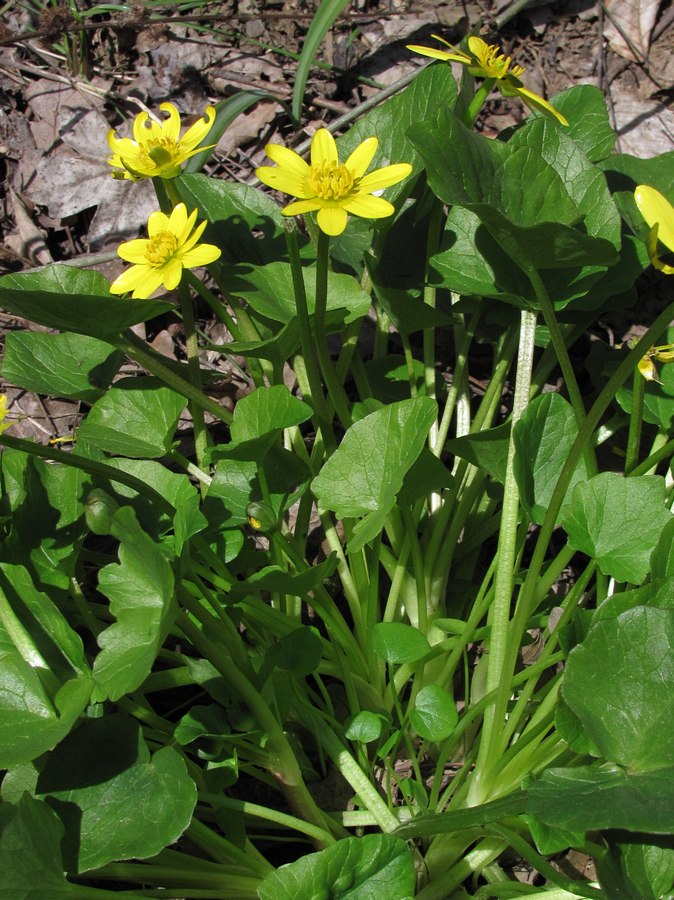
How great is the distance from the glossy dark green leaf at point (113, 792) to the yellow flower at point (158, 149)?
0.97 m

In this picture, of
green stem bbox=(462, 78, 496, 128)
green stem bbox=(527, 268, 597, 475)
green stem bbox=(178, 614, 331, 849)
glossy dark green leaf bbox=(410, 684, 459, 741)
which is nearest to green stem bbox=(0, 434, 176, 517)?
green stem bbox=(178, 614, 331, 849)

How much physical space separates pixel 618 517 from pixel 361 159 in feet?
2.58

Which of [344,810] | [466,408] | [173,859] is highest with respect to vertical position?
[466,408]

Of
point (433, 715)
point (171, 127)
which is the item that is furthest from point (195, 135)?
point (433, 715)

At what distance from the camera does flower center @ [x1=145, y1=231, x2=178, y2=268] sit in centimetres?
148

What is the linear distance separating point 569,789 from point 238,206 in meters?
1.45

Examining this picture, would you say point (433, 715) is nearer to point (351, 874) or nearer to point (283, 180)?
point (351, 874)

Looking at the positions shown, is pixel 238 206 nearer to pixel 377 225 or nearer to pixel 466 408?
pixel 377 225

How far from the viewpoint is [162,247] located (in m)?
1.49

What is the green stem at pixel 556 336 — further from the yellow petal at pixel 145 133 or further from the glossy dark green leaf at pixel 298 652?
the yellow petal at pixel 145 133

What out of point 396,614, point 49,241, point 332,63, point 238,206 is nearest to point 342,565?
point 396,614

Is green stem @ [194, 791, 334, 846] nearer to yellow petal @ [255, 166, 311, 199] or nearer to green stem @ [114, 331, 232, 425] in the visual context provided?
green stem @ [114, 331, 232, 425]

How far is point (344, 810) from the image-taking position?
164 cm

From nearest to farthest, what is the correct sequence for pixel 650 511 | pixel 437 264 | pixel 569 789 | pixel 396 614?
pixel 569 789 < pixel 650 511 < pixel 437 264 < pixel 396 614
